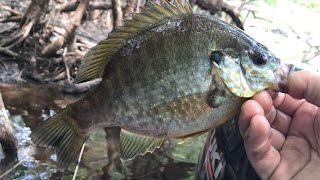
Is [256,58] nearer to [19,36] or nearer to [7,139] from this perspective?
[7,139]

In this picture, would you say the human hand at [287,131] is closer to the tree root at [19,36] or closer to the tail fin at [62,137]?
the tail fin at [62,137]

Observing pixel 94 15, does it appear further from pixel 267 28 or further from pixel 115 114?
pixel 115 114

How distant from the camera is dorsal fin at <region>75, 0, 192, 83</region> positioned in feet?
5.37

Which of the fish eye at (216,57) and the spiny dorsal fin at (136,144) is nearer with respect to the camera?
the fish eye at (216,57)

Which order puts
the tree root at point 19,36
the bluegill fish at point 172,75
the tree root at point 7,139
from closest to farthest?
the bluegill fish at point 172,75 < the tree root at point 7,139 < the tree root at point 19,36

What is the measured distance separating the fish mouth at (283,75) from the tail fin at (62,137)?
73 centimetres

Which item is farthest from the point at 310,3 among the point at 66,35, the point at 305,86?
the point at 305,86

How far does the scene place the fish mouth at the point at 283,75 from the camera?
65.5 inches

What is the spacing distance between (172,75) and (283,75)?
42 cm

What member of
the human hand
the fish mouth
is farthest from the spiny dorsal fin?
the fish mouth

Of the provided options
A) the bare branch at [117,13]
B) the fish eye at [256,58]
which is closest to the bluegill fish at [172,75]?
the fish eye at [256,58]

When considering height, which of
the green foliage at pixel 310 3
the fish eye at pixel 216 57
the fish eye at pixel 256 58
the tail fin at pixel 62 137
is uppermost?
the fish eye at pixel 216 57

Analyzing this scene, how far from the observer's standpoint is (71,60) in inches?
283

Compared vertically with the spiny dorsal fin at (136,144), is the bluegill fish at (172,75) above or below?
above
